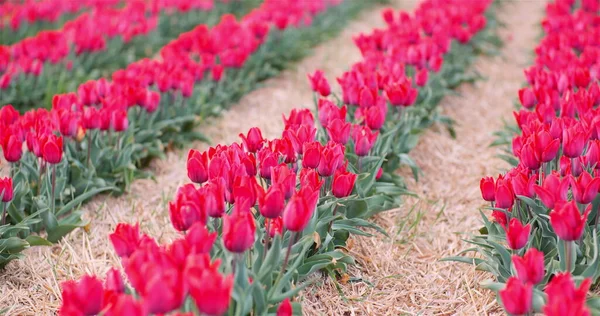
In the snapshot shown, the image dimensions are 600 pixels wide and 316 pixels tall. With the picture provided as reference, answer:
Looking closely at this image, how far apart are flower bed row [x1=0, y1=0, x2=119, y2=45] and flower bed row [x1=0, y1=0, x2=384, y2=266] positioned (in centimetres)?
232

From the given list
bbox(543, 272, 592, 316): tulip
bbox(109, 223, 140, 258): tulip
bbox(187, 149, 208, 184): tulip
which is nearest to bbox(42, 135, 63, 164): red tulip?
bbox(187, 149, 208, 184): tulip

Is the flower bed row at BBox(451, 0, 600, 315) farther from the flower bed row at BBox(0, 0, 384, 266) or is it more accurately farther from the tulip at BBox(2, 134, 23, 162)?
the tulip at BBox(2, 134, 23, 162)

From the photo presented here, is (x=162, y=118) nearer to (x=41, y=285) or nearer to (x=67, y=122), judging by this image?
(x=67, y=122)

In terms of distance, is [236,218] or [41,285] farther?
[41,285]

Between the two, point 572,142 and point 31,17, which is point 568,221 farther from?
point 31,17

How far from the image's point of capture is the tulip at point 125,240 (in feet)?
5.85

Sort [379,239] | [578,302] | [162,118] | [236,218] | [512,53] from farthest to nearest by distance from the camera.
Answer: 1. [512,53]
2. [162,118]
3. [379,239]
4. [236,218]
5. [578,302]

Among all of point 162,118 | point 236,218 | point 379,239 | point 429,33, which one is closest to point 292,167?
point 379,239

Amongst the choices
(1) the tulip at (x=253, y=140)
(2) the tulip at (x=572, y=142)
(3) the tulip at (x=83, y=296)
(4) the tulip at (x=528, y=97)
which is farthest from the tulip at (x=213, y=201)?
(4) the tulip at (x=528, y=97)

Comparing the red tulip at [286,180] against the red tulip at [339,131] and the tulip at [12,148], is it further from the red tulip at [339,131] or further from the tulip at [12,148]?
the tulip at [12,148]

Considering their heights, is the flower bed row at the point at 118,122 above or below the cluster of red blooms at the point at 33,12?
below

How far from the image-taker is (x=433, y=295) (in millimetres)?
2574

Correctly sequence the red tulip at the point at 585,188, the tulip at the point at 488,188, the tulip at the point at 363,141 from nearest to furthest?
the red tulip at the point at 585,188
the tulip at the point at 488,188
the tulip at the point at 363,141

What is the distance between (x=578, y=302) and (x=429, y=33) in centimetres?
404
